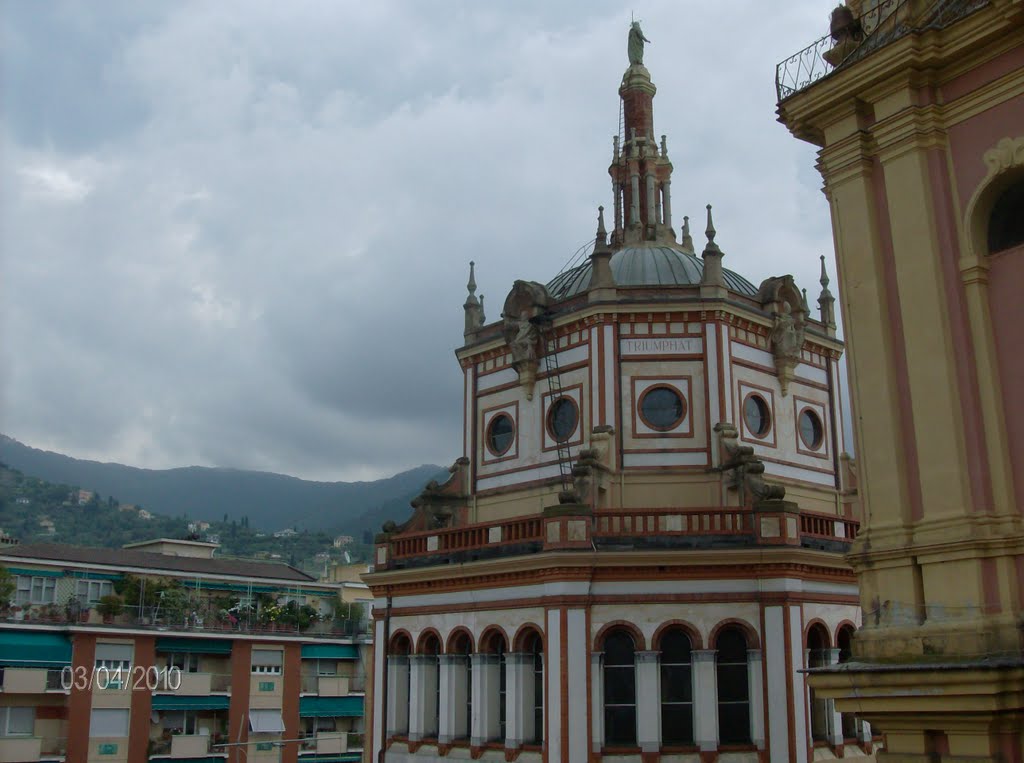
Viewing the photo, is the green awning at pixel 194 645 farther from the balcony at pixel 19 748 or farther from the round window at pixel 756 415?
the round window at pixel 756 415

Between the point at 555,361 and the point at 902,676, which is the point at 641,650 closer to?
the point at 555,361

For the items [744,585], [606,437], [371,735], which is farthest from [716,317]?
[371,735]

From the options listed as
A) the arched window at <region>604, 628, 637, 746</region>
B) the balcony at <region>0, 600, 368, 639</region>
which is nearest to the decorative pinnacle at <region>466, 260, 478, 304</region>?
the arched window at <region>604, 628, 637, 746</region>

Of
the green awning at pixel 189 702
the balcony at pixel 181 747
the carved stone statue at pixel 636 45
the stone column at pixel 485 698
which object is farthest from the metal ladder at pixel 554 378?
the balcony at pixel 181 747

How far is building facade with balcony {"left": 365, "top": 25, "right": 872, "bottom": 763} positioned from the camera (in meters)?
26.1

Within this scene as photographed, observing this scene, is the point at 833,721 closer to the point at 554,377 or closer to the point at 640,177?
the point at 554,377

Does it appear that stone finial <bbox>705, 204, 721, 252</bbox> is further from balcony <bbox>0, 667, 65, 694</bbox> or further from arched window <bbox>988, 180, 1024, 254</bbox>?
balcony <bbox>0, 667, 65, 694</bbox>

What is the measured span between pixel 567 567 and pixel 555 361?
800 centimetres

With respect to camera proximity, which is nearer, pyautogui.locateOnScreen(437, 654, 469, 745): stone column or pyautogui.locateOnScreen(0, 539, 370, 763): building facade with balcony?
pyautogui.locateOnScreen(437, 654, 469, 745): stone column

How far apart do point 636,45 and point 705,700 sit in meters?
26.9

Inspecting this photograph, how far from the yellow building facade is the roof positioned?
54.3 metres

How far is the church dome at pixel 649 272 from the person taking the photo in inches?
1359

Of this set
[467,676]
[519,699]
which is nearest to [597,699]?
[519,699]
